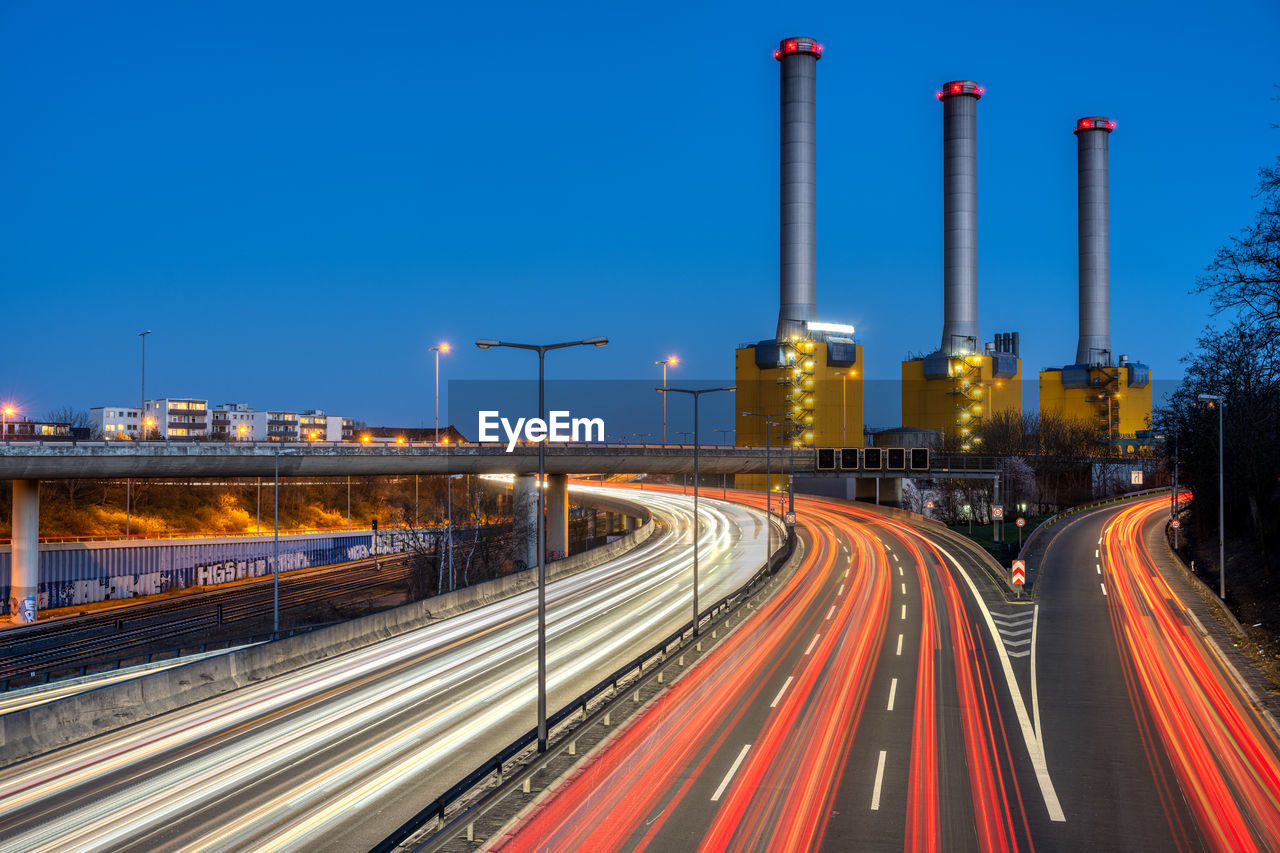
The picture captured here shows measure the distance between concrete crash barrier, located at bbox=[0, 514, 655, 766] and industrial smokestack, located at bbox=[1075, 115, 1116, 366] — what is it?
115 metres

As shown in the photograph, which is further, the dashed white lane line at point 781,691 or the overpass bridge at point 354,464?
the overpass bridge at point 354,464

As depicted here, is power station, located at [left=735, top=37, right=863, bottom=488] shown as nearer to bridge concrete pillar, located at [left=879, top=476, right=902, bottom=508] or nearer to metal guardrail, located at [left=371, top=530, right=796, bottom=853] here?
bridge concrete pillar, located at [left=879, top=476, right=902, bottom=508]

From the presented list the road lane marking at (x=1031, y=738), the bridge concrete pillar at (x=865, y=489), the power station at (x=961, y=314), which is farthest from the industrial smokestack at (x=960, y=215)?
the road lane marking at (x=1031, y=738)

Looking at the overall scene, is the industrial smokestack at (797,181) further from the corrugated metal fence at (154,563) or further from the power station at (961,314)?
the corrugated metal fence at (154,563)

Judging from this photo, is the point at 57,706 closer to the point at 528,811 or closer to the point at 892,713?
the point at 528,811

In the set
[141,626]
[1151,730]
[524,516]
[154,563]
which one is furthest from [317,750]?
[154,563]

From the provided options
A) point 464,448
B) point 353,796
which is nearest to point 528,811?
point 353,796

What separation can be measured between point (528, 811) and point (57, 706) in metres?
13.6

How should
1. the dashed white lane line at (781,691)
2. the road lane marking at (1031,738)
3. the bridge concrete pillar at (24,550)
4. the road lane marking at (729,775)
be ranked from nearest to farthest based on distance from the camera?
the road lane marking at (1031,738) → the road lane marking at (729,775) → the dashed white lane line at (781,691) → the bridge concrete pillar at (24,550)

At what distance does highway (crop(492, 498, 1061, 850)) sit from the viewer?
1692 centimetres

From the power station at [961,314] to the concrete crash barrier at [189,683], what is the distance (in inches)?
3594

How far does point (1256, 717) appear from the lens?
2438 cm

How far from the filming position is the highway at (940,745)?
17.0 metres

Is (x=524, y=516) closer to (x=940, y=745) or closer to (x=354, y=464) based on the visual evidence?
(x=354, y=464)
